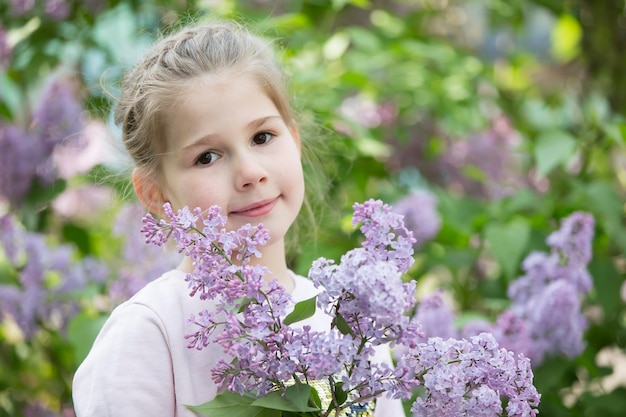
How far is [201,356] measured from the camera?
1.10 meters

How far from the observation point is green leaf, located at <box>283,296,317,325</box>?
2.92ft

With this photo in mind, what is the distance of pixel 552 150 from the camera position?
1.92 m

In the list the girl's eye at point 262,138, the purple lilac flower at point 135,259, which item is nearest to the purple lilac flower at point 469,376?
the girl's eye at point 262,138

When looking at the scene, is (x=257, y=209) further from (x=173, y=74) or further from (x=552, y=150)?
(x=552, y=150)

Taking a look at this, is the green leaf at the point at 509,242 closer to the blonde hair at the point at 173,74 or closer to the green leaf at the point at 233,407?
the blonde hair at the point at 173,74

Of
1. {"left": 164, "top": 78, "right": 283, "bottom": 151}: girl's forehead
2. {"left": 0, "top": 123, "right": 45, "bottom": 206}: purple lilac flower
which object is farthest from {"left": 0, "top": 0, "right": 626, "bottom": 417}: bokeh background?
{"left": 164, "top": 78, "right": 283, "bottom": 151}: girl's forehead

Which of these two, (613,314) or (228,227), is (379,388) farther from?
(613,314)

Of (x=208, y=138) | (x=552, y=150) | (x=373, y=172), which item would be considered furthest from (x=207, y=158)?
(x=373, y=172)

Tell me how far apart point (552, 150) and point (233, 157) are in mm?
1006

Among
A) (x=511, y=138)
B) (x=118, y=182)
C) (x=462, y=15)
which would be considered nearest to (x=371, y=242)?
(x=118, y=182)

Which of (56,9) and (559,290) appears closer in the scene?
(559,290)

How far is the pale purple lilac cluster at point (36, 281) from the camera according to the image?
6.35 ft

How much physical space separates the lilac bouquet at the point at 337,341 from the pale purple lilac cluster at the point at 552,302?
710 millimetres

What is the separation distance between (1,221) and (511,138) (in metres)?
1.45
